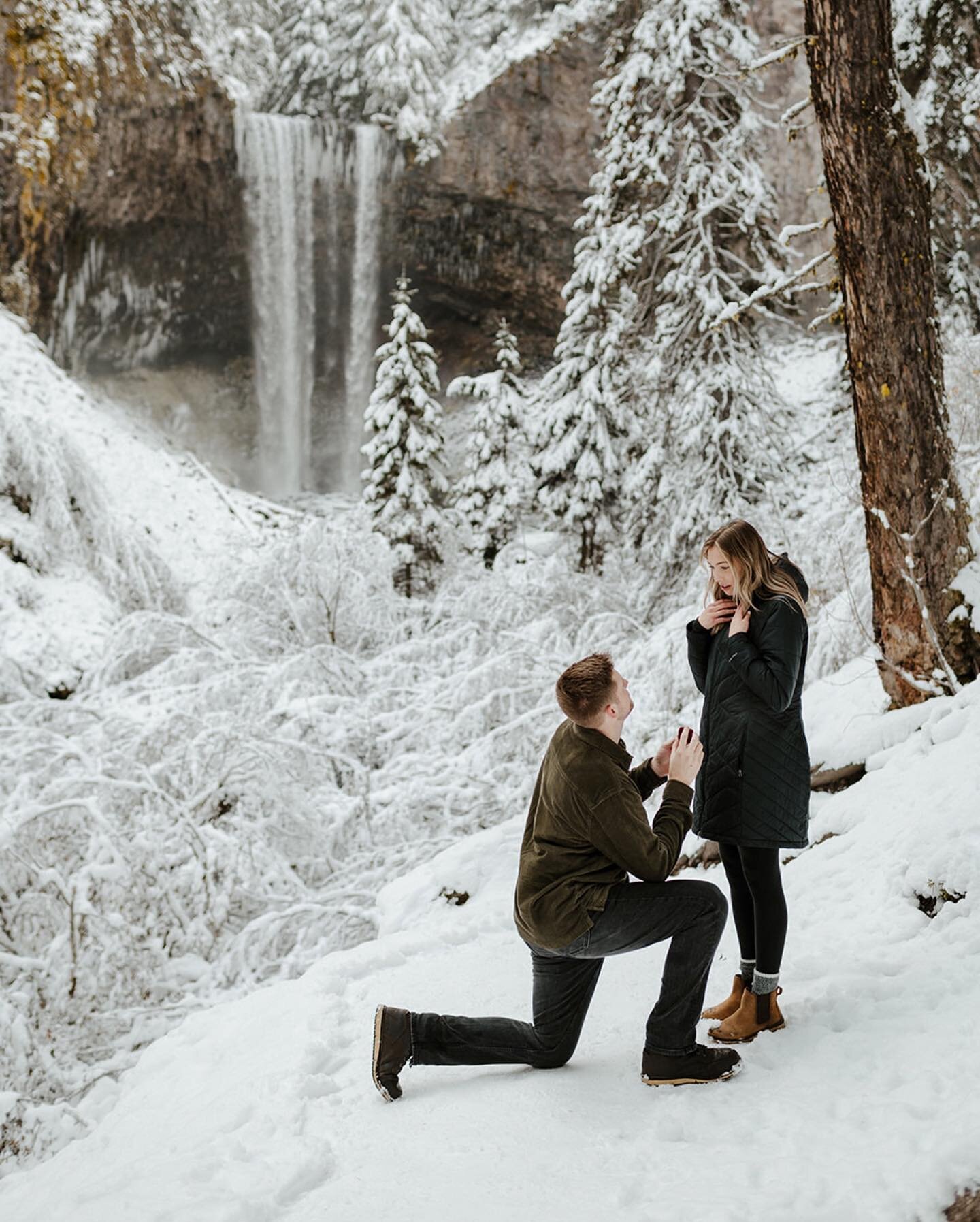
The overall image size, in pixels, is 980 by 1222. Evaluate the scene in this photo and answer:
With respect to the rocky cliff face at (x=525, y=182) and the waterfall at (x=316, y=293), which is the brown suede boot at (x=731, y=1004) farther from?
the waterfall at (x=316, y=293)

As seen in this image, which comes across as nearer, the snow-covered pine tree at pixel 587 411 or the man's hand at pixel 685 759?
the man's hand at pixel 685 759

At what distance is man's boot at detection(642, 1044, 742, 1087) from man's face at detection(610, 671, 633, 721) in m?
1.01

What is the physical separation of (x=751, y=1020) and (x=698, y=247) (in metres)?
10.3

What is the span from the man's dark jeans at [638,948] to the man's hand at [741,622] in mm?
777

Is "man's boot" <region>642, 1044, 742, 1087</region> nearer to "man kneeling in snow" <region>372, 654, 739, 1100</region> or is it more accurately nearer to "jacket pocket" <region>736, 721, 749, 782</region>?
"man kneeling in snow" <region>372, 654, 739, 1100</region>

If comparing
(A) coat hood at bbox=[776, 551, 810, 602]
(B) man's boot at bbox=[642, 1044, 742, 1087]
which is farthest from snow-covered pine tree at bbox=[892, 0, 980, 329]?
(B) man's boot at bbox=[642, 1044, 742, 1087]

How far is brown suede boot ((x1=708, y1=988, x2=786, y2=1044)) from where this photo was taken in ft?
9.41

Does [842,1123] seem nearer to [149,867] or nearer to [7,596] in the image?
[149,867]

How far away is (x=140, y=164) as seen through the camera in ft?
82.4

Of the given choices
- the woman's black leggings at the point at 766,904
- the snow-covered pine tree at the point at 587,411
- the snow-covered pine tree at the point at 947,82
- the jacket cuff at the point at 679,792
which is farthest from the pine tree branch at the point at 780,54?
the snow-covered pine tree at the point at 587,411

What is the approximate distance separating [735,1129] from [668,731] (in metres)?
4.22

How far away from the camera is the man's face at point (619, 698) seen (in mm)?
2695

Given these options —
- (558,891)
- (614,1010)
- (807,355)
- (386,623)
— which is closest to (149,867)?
(614,1010)

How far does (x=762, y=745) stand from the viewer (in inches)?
112
